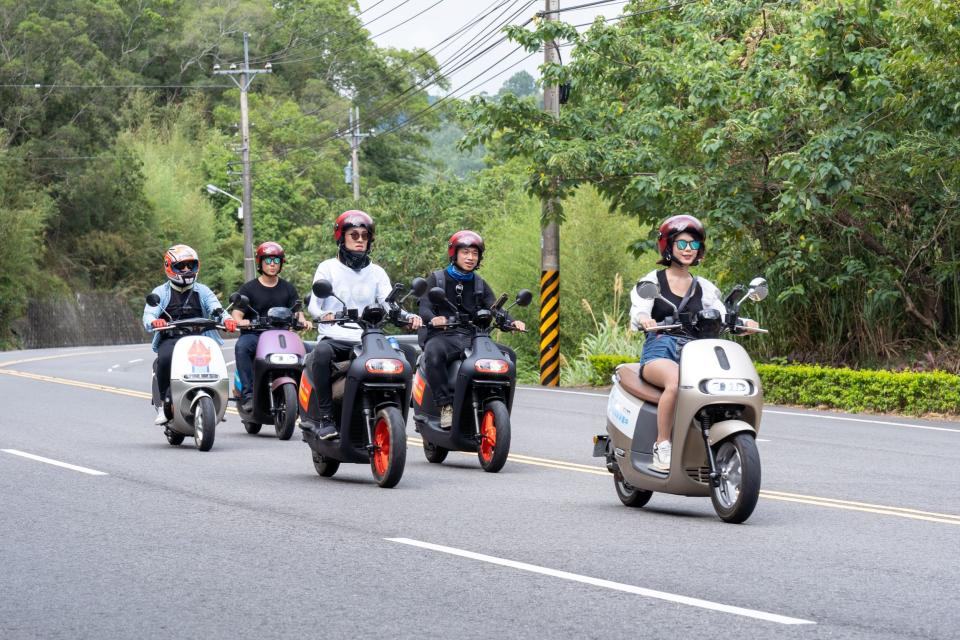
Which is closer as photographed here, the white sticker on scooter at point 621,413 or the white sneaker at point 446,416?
the white sticker on scooter at point 621,413

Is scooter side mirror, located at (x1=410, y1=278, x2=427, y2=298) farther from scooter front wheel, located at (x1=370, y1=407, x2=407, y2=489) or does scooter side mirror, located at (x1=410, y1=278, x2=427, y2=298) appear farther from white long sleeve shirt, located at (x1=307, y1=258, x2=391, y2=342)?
scooter front wheel, located at (x1=370, y1=407, x2=407, y2=489)

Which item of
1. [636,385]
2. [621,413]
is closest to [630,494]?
[621,413]

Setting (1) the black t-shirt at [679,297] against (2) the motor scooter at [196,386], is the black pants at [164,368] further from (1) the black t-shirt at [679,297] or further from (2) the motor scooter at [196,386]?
(1) the black t-shirt at [679,297]

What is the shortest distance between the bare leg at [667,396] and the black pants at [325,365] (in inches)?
122

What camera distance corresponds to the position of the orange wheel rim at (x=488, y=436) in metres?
12.9

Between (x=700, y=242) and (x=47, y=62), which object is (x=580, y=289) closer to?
(x=700, y=242)

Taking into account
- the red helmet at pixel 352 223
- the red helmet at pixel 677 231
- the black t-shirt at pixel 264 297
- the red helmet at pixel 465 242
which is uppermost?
the red helmet at pixel 352 223

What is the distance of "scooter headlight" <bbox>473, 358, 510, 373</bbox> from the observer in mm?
12852

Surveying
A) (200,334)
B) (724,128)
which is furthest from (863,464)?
(724,128)

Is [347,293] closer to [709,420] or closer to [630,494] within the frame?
[630,494]

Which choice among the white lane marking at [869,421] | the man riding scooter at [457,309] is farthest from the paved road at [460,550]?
the white lane marking at [869,421]

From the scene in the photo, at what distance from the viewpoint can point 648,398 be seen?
10.3m

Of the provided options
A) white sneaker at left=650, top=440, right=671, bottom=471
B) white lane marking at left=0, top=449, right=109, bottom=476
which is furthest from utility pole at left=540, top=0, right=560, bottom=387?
white sneaker at left=650, top=440, right=671, bottom=471

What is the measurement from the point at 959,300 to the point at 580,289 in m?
10.4
